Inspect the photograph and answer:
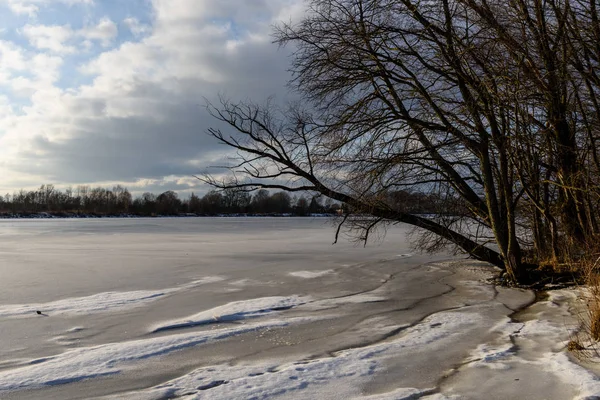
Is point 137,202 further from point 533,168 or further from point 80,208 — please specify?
point 533,168

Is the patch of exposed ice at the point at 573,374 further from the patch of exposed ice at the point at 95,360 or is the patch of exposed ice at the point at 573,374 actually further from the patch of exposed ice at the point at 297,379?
the patch of exposed ice at the point at 95,360

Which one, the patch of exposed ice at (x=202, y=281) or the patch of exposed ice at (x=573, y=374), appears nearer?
the patch of exposed ice at (x=573, y=374)

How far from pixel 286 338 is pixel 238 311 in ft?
5.34

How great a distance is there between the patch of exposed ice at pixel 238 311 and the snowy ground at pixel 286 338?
3cm

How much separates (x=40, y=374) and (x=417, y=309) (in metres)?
5.22

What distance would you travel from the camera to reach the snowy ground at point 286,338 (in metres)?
4.12

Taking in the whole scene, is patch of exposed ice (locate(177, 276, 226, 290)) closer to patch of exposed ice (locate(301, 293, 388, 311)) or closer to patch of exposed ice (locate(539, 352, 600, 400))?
patch of exposed ice (locate(301, 293, 388, 311))

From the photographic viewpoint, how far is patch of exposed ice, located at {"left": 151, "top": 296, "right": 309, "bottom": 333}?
257 inches

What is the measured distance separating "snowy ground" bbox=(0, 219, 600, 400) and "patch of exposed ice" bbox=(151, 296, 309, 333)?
29 millimetres

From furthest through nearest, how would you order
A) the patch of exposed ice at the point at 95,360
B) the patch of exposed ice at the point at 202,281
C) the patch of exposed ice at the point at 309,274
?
the patch of exposed ice at the point at 309,274
the patch of exposed ice at the point at 202,281
the patch of exposed ice at the point at 95,360

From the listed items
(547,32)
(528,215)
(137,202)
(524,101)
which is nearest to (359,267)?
(528,215)

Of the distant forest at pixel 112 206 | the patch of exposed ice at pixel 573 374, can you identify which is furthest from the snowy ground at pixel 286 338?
the distant forest at pixel 112 206

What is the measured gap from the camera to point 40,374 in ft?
14.8

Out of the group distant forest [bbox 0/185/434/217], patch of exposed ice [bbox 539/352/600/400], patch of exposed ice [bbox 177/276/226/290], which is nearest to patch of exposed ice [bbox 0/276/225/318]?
patch of exposed ice [bbox 177/276/226/290]
